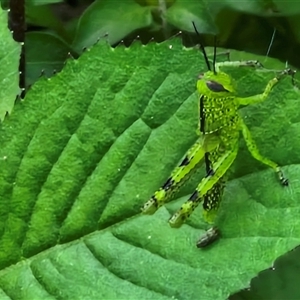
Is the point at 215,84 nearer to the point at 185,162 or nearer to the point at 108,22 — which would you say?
the point at 185,162

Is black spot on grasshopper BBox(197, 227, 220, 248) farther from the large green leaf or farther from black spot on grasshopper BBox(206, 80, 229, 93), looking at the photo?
black spot on grasshopper BBox(206, 80, 229, 93)

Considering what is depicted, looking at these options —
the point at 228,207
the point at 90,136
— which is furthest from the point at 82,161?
the point at 228,207

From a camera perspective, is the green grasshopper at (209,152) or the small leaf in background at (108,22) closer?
the green grasshopper at (209,152)

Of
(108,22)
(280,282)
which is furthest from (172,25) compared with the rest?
(280,282)

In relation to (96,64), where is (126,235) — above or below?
below

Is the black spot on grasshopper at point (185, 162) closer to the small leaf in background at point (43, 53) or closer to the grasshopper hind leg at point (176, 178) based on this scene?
the grasshopper hind leg at point (176, 178)

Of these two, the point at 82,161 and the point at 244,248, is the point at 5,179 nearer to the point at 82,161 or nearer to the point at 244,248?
the point at 82,161

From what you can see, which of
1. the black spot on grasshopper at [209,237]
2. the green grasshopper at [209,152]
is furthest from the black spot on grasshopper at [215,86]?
the black spot on grasshopper at [209,237]
